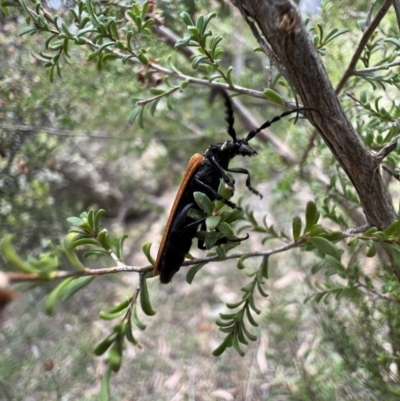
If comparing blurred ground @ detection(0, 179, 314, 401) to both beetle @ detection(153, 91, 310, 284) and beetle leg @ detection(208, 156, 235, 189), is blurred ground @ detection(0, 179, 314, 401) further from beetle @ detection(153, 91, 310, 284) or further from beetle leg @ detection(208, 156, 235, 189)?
beetle leg @ detection(208, 156, 235, 189)

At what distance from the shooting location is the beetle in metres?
1.11

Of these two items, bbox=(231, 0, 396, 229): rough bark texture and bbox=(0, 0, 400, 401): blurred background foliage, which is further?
bbox=(0, 0, 400, 401): blurred background foliage

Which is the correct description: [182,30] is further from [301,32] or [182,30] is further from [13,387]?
[13,387]

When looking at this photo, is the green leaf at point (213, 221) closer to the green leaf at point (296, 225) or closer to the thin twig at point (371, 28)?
the green leaf at point (296, 225)

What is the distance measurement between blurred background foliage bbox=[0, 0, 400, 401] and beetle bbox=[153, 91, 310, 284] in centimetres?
23

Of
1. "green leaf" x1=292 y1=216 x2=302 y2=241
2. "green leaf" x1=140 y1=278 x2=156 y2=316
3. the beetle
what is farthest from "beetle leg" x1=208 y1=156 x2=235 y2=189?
"green leaf" x1=140 y1=278 x2=156 y2=316

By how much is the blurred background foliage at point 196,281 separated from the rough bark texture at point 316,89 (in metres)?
0.15

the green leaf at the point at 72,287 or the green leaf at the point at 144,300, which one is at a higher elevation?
the green leaf at the point at 72,287

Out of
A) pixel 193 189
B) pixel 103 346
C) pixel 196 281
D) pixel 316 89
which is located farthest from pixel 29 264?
pixel 196 281

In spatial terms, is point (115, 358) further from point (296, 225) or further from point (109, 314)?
point (296, 225)

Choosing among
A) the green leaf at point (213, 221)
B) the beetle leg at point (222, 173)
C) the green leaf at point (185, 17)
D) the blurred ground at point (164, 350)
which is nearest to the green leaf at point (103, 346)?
the green leaf at point (213, 221)

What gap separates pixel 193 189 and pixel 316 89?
2.23 feet

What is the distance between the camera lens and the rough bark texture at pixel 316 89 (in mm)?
649

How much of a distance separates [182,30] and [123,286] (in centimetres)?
177
